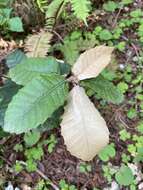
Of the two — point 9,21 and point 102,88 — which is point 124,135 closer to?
point 102,88

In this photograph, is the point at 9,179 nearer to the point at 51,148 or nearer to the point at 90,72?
the point at 51,148

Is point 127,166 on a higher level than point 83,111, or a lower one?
lower

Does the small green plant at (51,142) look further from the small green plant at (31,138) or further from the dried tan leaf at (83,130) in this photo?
the dried tan leaf at (83,130)

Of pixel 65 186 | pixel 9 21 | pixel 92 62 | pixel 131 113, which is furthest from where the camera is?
pixel 9 21

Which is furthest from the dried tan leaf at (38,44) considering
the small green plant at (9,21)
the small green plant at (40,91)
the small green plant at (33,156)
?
the small green plant at (33,156)

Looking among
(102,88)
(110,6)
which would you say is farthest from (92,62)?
(110,6)

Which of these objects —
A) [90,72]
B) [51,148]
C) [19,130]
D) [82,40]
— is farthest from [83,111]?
[82,40]

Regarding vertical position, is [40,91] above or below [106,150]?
above
